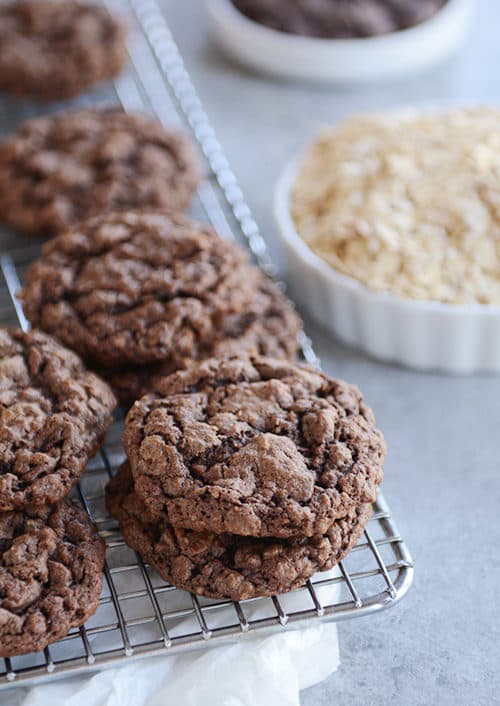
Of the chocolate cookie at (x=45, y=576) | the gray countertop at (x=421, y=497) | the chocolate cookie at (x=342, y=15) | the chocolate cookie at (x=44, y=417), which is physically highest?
the chocolate cookie at (x=342, y=15)

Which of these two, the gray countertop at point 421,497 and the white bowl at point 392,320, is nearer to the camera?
the gray countertop at point 421,497

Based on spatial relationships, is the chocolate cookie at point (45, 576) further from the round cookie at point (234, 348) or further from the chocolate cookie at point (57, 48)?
the chocolate cookie at point (57, 48)

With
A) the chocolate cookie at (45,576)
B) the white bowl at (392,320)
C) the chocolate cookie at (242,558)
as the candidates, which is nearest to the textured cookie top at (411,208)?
the white bowl at (392,320)

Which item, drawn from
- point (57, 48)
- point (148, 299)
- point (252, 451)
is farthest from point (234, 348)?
point (57, 48)

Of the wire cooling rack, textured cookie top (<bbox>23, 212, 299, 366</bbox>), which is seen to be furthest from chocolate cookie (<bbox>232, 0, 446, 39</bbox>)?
the wire cooling rack

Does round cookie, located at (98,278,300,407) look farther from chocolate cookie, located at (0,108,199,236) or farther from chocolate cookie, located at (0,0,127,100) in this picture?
chocolate cookie, located at (0,0,127,100)

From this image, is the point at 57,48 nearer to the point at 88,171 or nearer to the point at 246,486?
the point at 88,171

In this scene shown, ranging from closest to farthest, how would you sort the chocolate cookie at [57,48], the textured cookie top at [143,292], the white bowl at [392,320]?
the textured cookie top at [143,292], the white bowl at [392,320], the chocolate cookie at [57,48]
